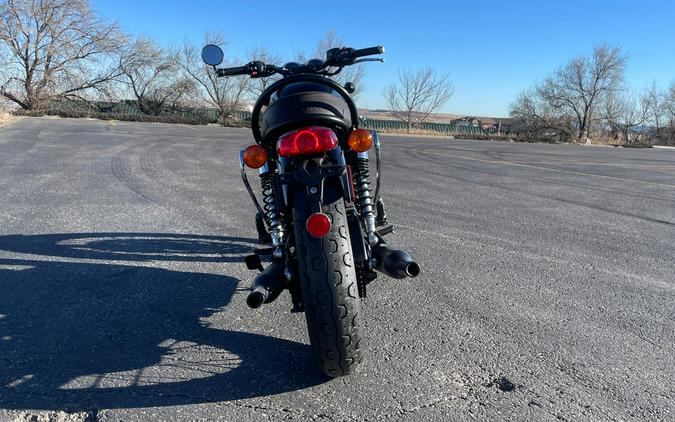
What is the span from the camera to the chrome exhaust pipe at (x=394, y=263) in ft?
8.56

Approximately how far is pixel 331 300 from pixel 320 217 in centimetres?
42

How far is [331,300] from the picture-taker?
2.34m

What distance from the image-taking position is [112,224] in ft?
18.5

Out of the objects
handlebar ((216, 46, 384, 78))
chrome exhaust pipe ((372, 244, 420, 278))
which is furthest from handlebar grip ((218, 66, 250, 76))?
chrome exhaust pipe ((372, 244, 420, 278))

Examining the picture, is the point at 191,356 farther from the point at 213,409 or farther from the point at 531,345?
the point at 531,345

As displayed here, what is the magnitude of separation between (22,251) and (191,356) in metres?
2.85

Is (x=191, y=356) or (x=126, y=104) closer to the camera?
A: (x=191, y=356)

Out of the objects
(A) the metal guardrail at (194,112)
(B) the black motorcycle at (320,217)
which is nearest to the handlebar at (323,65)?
(B) the black motorcycle at (320,217)

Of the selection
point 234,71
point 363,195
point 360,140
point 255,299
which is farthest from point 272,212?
point 234,71

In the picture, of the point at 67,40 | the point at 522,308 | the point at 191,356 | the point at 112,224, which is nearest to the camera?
the point at 191,356

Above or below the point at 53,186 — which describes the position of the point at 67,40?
above

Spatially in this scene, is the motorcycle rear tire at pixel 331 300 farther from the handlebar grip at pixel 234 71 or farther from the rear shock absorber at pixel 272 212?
the handlebar grip at pixel 234 71

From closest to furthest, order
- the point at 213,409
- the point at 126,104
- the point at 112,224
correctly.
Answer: the point at 213,409, the point at 112,224, the point at 126,104

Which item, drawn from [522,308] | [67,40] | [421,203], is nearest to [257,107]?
[522,308]
